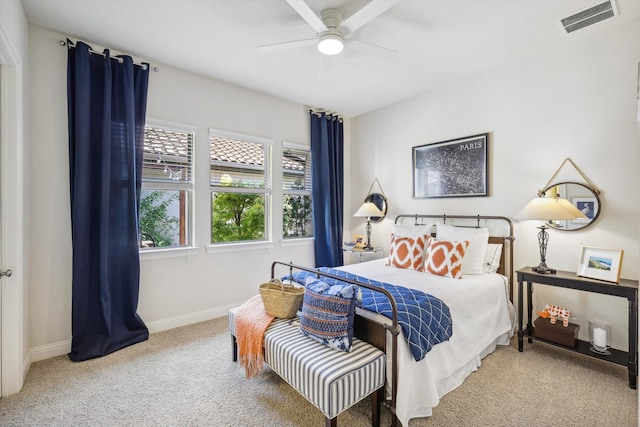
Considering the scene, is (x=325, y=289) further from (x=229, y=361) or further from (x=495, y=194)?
(x=495, y=194)

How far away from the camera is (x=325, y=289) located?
202 centimetres

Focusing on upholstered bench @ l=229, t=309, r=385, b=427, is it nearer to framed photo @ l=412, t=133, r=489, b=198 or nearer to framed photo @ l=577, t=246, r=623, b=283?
framed photo @ l=577, t=246, r=623, b=283

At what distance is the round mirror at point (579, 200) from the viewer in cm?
264

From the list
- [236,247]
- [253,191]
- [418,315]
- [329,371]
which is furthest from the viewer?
[253,191]

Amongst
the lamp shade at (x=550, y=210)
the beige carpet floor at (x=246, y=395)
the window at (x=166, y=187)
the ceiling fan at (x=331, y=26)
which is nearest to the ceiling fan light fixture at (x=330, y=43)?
the ceiling fan at (x=331, y=26)

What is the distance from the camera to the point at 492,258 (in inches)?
123

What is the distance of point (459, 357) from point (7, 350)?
316 cm

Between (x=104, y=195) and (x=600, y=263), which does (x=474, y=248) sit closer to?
(x=600, y=263)

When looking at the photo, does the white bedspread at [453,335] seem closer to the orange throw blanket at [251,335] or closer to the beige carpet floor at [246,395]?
the beige carpet floor at [246,395]

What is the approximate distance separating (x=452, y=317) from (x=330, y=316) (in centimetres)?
100

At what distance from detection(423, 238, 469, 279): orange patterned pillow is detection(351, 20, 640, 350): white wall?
0.75m

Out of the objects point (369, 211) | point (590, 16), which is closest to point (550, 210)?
point (590, 16)

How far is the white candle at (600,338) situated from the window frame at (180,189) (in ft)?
12.5

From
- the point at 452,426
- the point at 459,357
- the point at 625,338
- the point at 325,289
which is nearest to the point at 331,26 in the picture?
the point at 325,289
